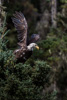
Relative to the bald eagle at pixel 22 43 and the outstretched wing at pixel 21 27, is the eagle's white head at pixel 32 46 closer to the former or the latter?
the bald eagle at pixel 22 43

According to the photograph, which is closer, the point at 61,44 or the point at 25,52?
the point at 25,52

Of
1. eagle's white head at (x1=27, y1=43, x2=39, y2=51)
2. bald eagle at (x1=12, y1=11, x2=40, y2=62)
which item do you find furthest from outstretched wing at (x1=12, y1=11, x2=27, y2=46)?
eagle's white head at (x1=27, y1=43, x2=39, y2=51)

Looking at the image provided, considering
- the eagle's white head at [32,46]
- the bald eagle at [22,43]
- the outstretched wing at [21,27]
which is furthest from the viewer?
the outstretched wing at [21,27]

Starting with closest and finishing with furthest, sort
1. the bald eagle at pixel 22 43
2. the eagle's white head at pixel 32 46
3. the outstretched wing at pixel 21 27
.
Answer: the eagle's white head at pixel 32 46
the bald eagle at pixel 22 43
the outstretched wing at pixel 21 27

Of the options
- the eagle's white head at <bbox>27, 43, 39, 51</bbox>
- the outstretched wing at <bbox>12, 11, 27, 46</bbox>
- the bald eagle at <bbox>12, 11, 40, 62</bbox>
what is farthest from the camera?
the outstretched wing at <bbox>12, 11, 27, 46</bbox>

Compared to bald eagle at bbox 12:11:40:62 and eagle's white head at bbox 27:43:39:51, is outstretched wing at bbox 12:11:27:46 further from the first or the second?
eagle's white head at bbox 27:43:39:51

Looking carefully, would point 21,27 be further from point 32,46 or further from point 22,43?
point 32,46

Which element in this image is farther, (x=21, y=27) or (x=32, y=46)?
(x=21, y=27)

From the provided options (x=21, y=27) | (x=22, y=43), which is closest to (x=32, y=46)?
(x=22, y=43)

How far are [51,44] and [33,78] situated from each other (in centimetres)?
398

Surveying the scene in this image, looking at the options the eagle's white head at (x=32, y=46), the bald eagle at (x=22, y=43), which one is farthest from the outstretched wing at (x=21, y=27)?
the eagle's white head at (x=32, y=46)

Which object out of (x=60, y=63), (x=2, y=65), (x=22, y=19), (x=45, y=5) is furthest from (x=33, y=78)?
(x=45, y=5)

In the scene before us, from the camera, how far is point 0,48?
9719 millimetres

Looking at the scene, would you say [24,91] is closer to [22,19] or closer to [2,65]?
[2,65]
